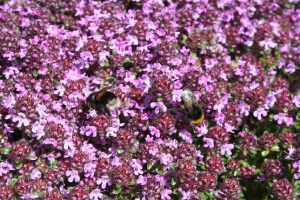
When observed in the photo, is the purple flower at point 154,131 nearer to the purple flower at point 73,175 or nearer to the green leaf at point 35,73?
the purple flower at point 73,175

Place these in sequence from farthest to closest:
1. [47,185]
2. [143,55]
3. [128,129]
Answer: [143,55] → [128,129] → [47,185]

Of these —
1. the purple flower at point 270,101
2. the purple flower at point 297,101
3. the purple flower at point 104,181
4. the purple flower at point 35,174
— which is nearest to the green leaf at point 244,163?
the purple flower at point 270,101

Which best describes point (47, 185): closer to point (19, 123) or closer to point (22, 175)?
point (22, 175)

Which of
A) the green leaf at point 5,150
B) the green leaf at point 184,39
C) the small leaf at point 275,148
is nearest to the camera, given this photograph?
the green leaf at point 5,150

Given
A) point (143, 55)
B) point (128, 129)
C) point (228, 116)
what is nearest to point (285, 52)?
point (228, 116)

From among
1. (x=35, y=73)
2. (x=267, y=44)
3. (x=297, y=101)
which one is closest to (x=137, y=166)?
(x=35, y=73)

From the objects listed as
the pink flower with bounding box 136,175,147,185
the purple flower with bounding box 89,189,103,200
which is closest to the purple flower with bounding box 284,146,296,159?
the pink flower with bounding box 136,175,147,185
